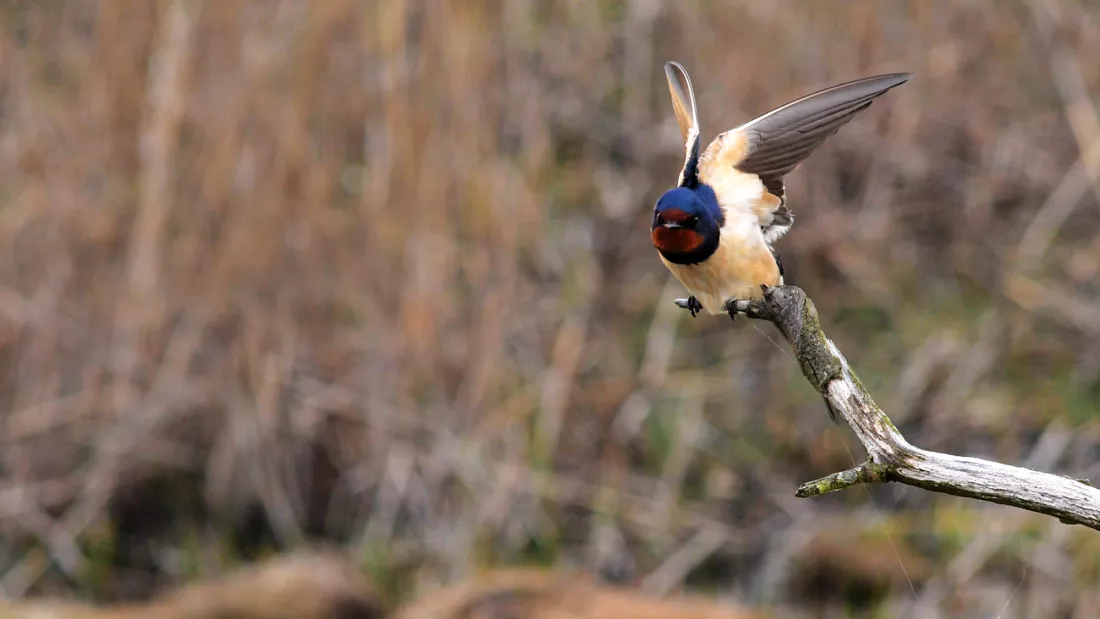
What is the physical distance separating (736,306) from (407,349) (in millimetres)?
3146

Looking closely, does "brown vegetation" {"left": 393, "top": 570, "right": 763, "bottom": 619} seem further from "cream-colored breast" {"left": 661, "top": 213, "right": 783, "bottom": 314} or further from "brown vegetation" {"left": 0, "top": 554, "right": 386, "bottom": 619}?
"cream-colored breast" {"left": 661, "top": 213, "right": 783, "bottom": 314}

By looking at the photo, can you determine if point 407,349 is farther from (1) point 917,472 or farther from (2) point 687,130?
(1) point 917,472

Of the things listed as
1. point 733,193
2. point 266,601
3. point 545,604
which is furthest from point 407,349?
point 733,193

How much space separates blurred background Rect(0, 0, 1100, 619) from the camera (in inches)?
177

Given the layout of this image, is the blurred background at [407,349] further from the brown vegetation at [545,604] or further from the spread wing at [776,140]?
the spread wing at [776,140]

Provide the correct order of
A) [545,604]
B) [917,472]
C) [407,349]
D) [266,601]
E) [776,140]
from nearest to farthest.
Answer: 1. [917,472]
2. [776,140]
3. [545,604]
4. [266,601]
5. [407,349]

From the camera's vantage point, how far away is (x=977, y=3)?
17.7ft

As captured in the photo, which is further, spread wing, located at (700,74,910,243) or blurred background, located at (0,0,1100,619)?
blurred background, located at (0,0,1100,619)

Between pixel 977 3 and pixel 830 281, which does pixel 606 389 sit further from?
pixel 977 3

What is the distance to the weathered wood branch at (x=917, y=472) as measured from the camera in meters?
1.24

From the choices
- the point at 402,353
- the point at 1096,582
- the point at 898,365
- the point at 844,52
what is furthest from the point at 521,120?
the point at 1096,582

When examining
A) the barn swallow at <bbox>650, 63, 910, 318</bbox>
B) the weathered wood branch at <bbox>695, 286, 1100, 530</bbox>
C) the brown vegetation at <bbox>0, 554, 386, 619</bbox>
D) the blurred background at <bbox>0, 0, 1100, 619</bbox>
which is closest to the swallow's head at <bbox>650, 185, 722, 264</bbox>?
the barn swallow at <bbox>650, 63, 910, 318</bbox>

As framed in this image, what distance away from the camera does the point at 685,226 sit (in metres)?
1.60

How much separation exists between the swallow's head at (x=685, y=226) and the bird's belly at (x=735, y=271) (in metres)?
0.02
